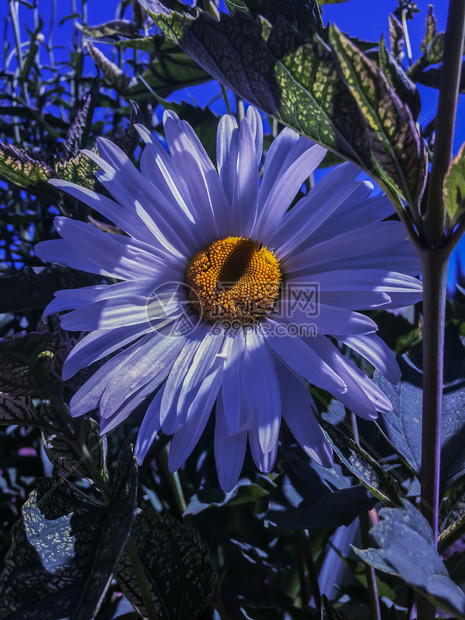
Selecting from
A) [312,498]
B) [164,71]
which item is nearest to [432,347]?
[312,498]

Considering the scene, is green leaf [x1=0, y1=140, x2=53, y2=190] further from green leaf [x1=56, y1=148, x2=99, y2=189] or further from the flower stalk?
the flower stalk

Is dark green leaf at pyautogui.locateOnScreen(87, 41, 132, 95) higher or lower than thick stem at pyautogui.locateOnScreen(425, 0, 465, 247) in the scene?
higher

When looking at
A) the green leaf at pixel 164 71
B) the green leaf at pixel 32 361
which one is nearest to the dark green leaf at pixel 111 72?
the green leaf at pixel 164 71

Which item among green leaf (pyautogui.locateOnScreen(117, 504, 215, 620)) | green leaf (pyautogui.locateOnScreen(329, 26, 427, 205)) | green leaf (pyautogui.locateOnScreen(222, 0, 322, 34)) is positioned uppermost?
green leaf (pyautogui.locateOnScreen(222, 0, 322, 34))

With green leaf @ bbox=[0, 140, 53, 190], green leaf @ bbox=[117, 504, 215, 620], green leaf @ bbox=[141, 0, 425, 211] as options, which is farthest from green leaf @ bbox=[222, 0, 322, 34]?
green leaf @ bbox=[117, 504, 215, 620]

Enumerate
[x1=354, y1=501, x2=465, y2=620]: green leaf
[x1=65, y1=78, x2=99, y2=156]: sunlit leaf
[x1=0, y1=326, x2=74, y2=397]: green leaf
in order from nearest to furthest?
1. [x1=354, y1=501, x2=465, y2=620]: green leaf
2. [x1=0, y1=326, x2=74, y2=397]: green leaf
3. [x1=65, y1=78, x2=99, y2=156]: sunlit leaf

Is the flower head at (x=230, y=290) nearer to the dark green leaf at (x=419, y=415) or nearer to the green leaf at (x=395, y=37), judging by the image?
the dark green leaf at (x=419, y=415)

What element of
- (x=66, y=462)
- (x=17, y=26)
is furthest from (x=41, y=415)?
(x=17, y=26)
